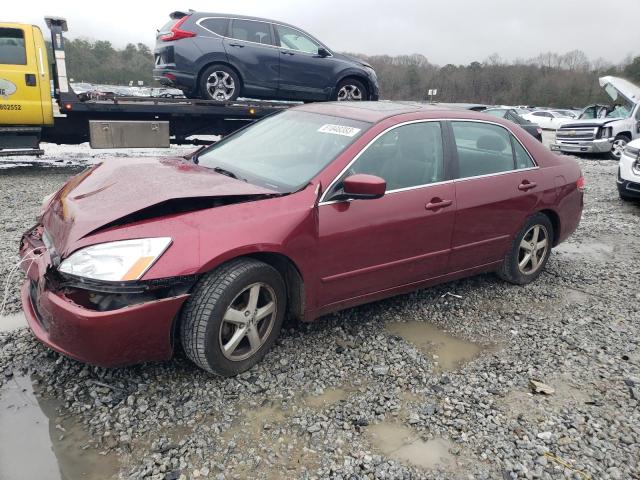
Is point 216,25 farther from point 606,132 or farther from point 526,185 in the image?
point 606,132

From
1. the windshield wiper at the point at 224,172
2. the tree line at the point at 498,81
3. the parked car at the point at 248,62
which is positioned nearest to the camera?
the windshield wiper at the point at 224,172

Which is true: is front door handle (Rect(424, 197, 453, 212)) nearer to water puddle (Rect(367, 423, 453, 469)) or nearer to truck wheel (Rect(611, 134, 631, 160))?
water puddle (Rect(367, 423, 453, 469))

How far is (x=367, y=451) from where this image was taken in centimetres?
243

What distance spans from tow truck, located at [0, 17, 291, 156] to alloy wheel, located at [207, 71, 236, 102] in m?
0.19

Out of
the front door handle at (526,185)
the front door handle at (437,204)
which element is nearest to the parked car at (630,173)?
the front door handle at (526,185)

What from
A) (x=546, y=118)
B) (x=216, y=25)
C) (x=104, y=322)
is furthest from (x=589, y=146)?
(x=546, y=118)

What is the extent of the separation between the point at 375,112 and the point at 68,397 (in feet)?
8.76

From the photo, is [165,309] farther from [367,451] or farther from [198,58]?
[198,58]

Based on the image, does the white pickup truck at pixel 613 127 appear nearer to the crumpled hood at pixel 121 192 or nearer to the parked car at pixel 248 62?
the parked car at pixel 248 62

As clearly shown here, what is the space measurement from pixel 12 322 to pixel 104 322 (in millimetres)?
1490

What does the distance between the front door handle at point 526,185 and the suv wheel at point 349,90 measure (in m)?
5.93

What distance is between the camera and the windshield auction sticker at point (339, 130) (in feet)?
11.2

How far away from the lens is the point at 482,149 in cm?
406

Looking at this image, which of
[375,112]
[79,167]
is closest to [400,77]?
[79,167]
